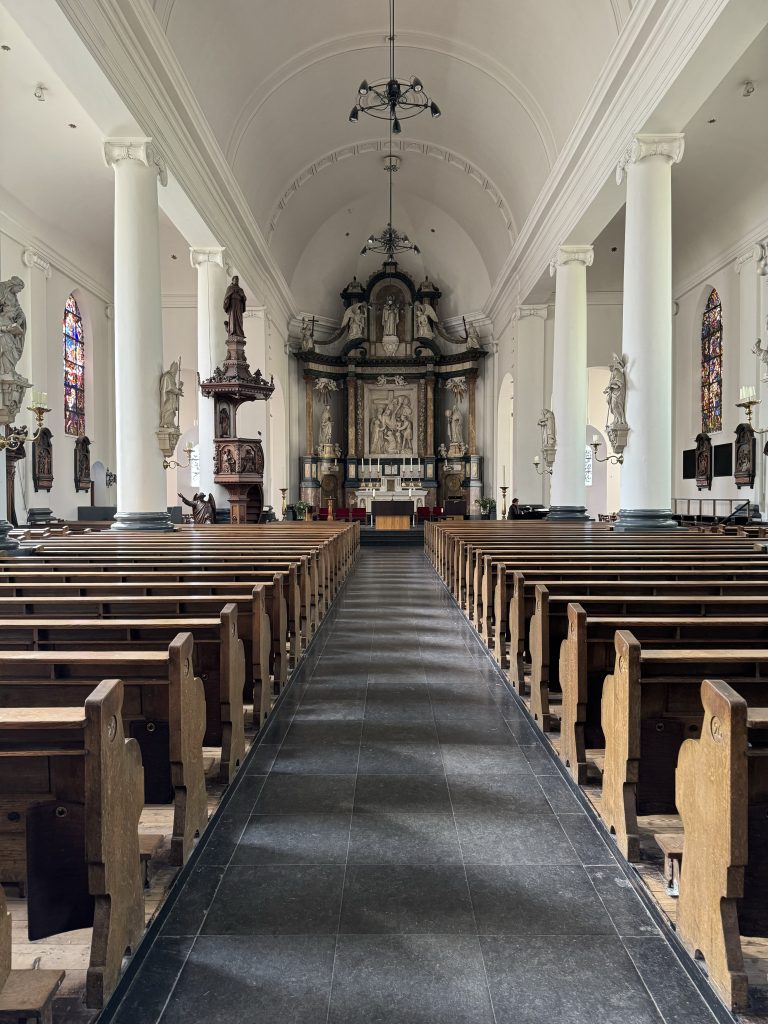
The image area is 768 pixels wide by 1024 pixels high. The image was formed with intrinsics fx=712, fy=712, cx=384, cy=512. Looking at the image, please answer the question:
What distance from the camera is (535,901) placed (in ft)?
7.36

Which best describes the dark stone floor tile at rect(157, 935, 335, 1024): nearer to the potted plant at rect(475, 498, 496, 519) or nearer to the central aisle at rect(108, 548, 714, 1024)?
the central aisle at rect(108, 548, 714, 1024)

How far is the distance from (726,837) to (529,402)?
1746 centimetres

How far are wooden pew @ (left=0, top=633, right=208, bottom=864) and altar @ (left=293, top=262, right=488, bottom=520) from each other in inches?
829

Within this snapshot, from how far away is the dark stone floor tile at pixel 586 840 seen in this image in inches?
98.3

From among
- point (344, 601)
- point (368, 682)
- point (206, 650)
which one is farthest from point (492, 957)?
point (344, 601)

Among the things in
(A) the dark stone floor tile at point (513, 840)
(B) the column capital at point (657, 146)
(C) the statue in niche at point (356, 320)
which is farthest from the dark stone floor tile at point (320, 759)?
(C) the statue in niche at point (356, 320)

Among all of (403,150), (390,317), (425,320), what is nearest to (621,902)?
(403,150)

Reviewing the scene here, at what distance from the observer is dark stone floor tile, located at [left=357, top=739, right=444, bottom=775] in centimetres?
331

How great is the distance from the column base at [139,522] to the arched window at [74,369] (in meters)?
9.00

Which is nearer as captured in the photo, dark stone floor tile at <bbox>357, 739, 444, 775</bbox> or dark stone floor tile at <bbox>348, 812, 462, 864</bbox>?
dark stone floor tile at <bbox>348, 812, 462, 864</bbox>

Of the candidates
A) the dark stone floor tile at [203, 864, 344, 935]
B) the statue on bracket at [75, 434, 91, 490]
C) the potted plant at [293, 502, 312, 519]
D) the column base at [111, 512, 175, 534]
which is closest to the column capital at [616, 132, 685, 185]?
the column base at [111, 512, 175, 534]

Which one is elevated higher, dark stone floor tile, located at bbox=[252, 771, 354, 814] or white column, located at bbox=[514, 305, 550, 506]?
white column, located at bbox=[514, 305, 550, 506]

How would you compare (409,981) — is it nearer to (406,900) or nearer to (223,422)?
(406,900)

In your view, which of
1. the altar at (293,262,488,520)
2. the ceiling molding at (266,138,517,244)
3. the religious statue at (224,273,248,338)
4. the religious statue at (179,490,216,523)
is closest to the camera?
the religious statue at (224,273,248,338)
